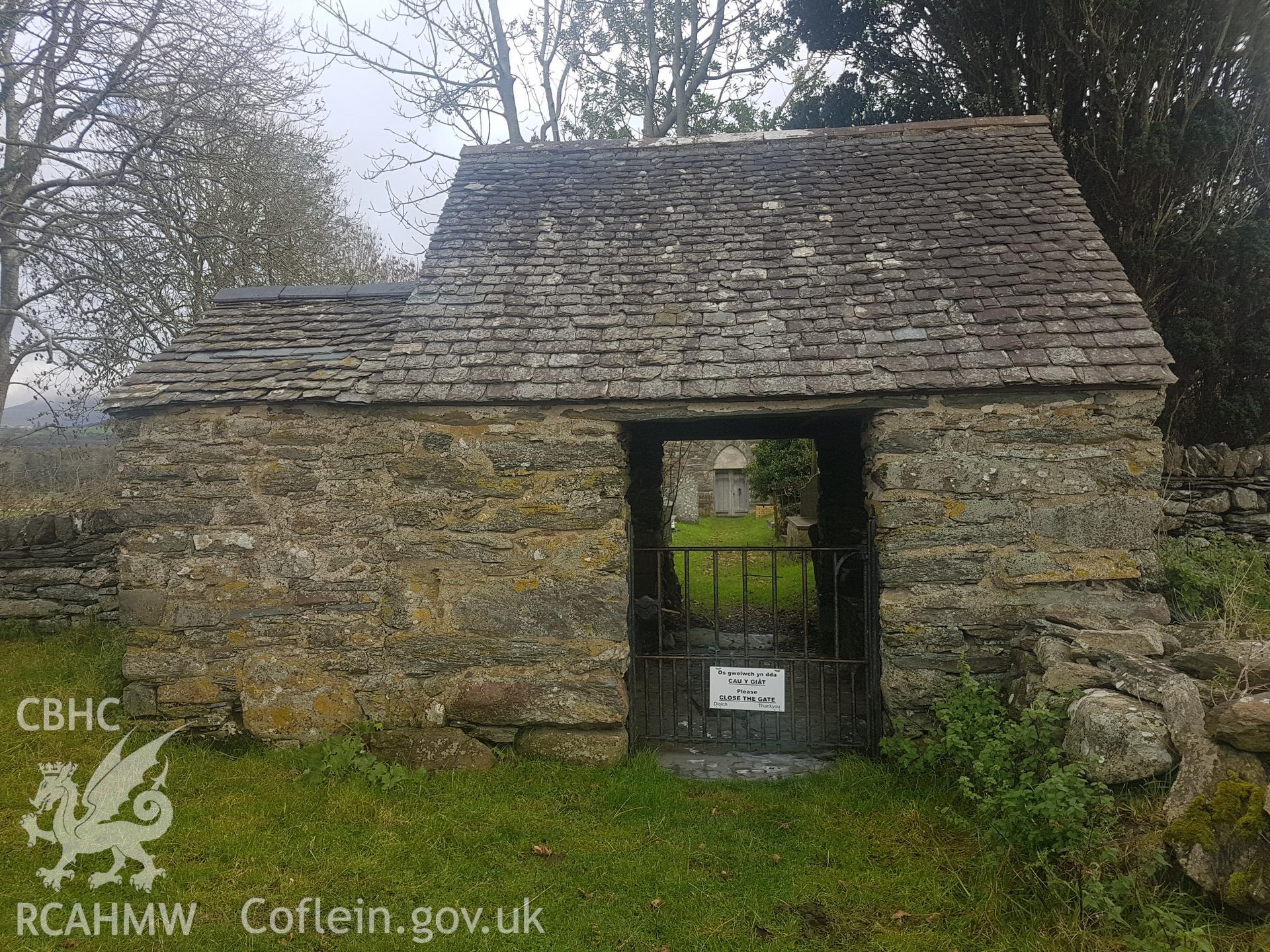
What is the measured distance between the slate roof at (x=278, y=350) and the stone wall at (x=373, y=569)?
160 mm

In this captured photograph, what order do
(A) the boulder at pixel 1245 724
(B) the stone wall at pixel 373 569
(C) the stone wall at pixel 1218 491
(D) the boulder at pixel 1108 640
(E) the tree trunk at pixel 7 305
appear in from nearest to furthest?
(A) the boulder at pixel 1245 724
(D) the boulder at pixel 1108 640
(B) the stone wall at pixel 373 569
(C) the stone wall at pixel 1218 491
(E) the tree trunk at pixel 7 305

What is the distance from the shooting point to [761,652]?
7.90 m

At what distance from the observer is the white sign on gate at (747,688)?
16.6ft

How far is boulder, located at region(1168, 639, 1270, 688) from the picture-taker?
3611 mm

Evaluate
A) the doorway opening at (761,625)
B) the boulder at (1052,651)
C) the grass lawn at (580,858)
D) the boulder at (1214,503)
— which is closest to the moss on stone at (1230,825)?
the grass lawn at (580,858)

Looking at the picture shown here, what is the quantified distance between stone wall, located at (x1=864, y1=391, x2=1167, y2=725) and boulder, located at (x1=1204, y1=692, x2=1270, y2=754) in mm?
1629

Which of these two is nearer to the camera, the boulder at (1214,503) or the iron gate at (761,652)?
the iron gate at (761,652)

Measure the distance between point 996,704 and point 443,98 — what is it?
13279 millimetres

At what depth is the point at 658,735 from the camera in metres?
5.61

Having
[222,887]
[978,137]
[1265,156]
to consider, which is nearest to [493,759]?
[222,887]

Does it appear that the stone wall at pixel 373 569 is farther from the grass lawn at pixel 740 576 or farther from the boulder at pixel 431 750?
the grass lawn at pixel 740 576

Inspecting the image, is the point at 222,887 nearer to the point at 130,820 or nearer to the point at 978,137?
the point at 130,820

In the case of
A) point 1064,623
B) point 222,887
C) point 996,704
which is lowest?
point 222,887

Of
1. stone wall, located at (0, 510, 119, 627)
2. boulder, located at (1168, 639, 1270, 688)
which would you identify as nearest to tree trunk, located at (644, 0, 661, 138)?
stone wall, located at (0, 510, 119, 627)
